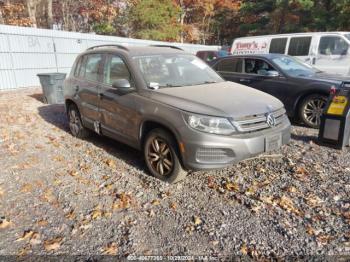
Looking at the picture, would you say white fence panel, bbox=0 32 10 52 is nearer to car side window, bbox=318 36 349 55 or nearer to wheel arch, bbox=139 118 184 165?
wheel arch, bbox=139 118 184 165

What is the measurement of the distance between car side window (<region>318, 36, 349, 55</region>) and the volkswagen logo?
709 cm

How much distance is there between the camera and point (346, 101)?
4.77m

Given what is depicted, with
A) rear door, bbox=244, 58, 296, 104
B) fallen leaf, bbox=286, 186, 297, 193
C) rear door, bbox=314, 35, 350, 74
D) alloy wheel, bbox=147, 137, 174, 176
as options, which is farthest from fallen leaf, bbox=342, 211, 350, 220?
rear door, bbox=314, 35, 350, 74

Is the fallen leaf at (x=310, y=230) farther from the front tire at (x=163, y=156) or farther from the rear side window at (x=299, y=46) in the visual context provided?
the rear side window at (x=299, y=46)

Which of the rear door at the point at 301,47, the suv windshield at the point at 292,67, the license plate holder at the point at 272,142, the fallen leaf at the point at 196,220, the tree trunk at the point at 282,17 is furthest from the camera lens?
the tree trunk at the point at 282,17

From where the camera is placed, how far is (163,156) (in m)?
3.83

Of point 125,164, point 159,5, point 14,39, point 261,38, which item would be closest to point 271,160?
point 125,164

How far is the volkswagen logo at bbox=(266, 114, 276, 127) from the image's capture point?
363 cm

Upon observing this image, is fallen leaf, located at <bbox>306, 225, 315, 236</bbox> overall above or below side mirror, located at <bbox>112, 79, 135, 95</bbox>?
below

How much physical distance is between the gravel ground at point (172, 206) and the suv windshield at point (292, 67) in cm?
203

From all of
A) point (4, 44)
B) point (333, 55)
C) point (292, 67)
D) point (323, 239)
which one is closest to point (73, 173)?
point (323, 239)

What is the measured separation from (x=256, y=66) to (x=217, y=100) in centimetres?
389

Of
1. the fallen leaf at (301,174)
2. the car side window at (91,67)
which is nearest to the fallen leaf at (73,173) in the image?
the car side window at (91,67)

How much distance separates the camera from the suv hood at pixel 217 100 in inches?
134
